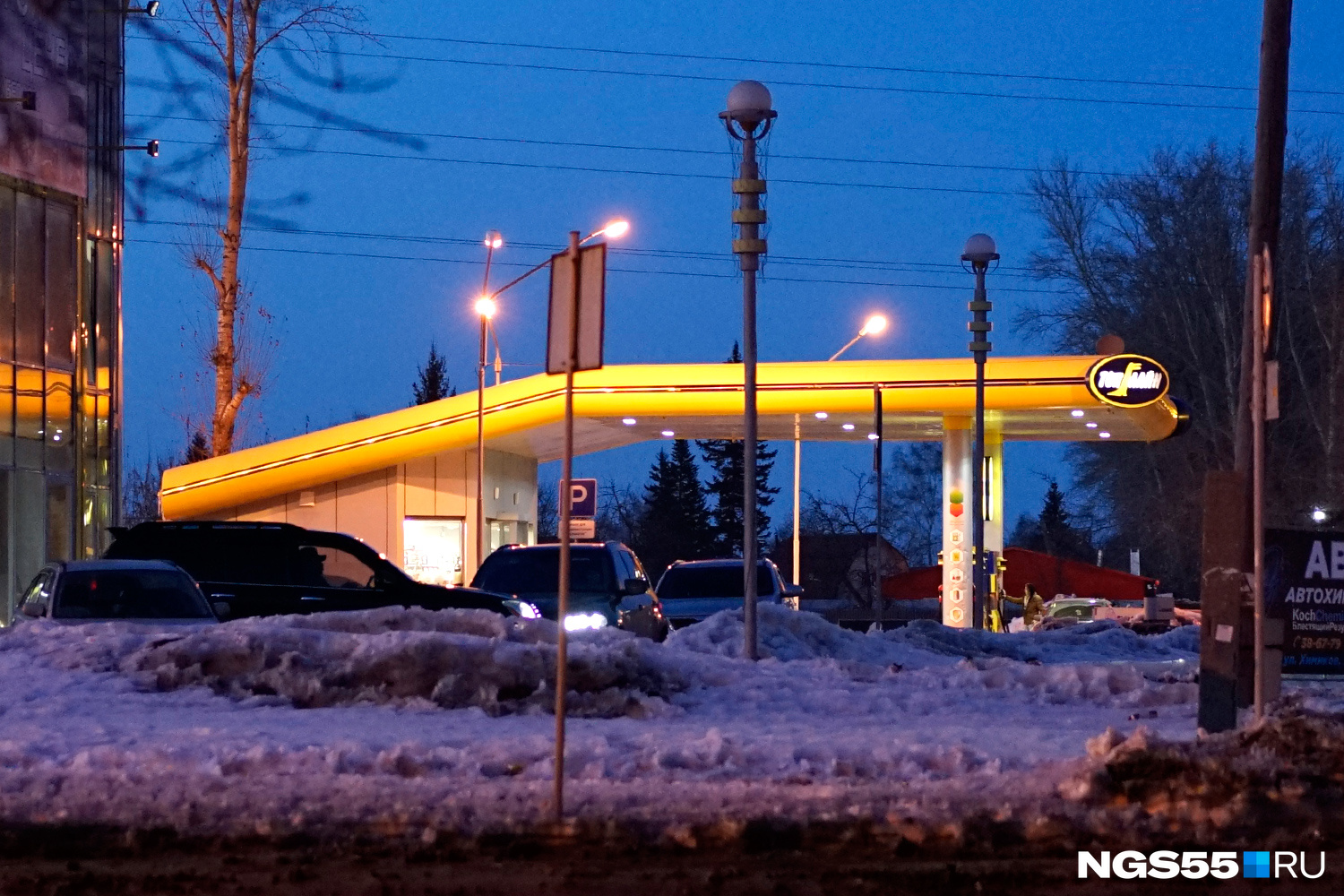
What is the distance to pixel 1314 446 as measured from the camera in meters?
56.7

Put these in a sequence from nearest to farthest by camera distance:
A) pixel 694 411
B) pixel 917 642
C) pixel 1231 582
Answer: pixel 1231 582 < pixel 917 642 < pixel 694 411

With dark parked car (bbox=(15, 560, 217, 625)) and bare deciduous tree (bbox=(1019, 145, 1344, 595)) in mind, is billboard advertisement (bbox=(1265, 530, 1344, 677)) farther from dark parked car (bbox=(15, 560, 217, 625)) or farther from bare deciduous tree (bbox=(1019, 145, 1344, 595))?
bare deciduous tree (bbox=(1019, 145, 1344, 595))

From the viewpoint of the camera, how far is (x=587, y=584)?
2200cm

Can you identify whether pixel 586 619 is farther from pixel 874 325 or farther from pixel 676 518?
pixel 676 518

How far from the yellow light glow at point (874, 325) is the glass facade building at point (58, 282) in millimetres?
13072

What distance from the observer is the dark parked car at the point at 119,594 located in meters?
16.2

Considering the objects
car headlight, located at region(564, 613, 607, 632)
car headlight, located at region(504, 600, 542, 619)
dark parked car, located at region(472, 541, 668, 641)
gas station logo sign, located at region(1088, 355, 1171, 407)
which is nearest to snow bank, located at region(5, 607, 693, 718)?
car headlight, located at region(504, 600, 542, 619)

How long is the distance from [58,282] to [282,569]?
34.3ft

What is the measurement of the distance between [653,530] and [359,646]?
81.3 metres

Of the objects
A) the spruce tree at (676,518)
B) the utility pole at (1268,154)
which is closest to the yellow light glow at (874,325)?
the utility pole at (1268,154)

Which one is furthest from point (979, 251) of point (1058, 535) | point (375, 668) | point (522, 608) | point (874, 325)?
point (1058, 535)

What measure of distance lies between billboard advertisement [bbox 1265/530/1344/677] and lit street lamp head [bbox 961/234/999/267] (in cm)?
1369

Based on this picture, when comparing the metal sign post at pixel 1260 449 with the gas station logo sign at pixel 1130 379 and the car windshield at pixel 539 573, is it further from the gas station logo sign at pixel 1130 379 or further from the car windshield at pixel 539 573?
the gas station logo sign at pixel 1130 379

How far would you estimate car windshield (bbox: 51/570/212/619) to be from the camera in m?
16.2
